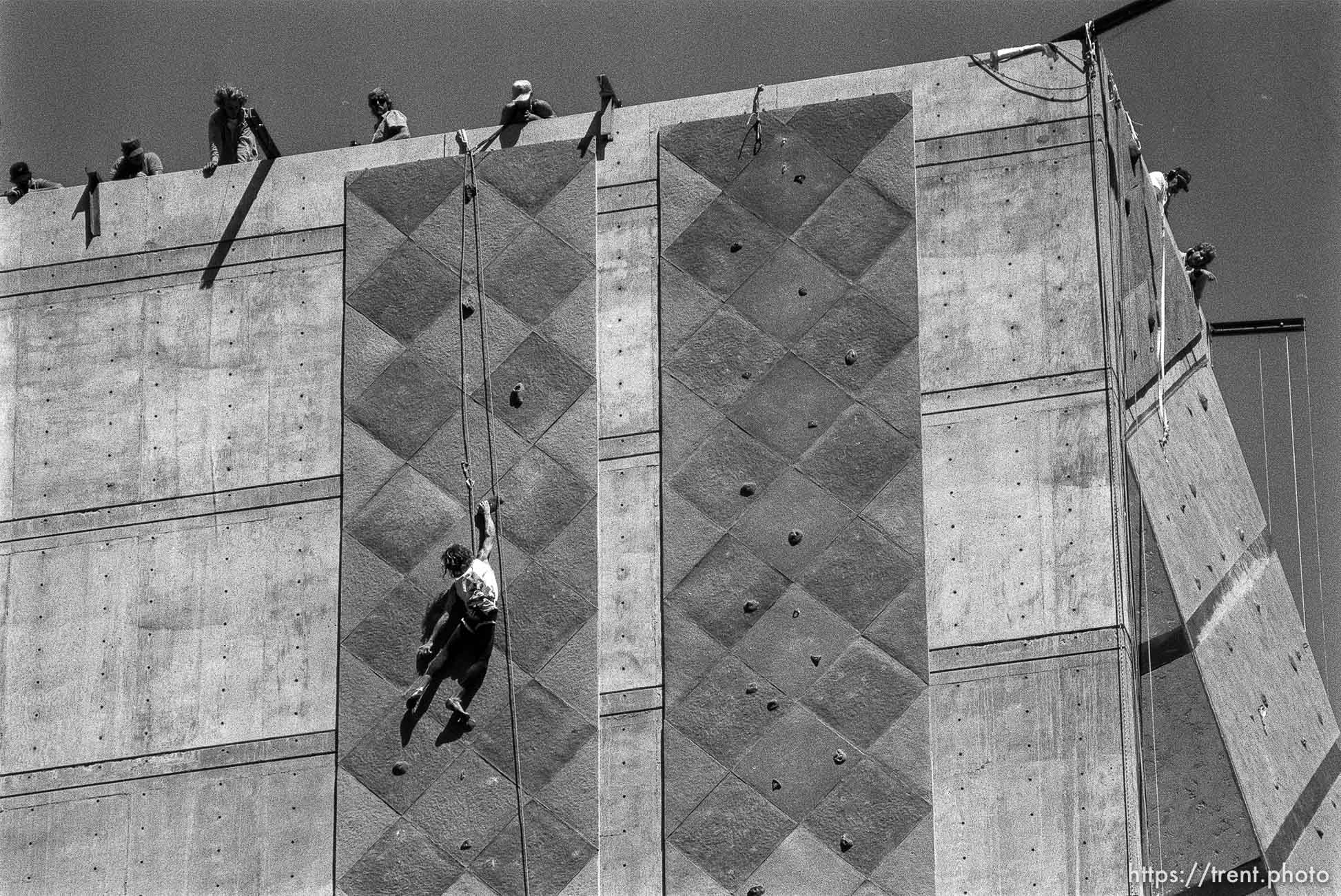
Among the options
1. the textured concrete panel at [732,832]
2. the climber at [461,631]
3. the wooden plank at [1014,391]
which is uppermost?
Result: the wooden plank at [1014,391]

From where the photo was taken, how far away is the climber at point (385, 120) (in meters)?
27.7

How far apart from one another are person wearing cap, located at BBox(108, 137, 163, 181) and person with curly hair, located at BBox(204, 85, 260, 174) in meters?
0.79

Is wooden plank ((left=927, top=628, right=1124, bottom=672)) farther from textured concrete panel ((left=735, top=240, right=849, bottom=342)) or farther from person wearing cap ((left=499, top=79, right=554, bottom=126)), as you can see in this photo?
person wearing cap ((left=499, top=79, right=554, bottom=126))

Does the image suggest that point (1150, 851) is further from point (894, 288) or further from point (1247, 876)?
point (894, 288)

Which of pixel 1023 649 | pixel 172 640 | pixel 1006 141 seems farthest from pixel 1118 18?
pixel 172 640

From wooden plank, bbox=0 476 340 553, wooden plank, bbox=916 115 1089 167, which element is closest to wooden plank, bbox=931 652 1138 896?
wooden plank, bbox=916 115 1089 167

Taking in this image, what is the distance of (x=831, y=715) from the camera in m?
23.9

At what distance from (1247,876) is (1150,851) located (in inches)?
86.7

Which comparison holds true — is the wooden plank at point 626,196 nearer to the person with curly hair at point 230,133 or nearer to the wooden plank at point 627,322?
the wooden plank at point 627,322

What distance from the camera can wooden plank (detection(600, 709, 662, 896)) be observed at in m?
24.0

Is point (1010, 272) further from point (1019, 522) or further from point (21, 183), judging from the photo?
point (21, 183)

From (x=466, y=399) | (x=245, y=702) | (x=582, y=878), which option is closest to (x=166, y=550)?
(x=245, y=702)

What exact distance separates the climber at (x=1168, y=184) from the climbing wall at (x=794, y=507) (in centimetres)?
381

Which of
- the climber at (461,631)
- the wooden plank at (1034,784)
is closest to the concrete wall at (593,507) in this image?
the wooden plank at (1034,784)
